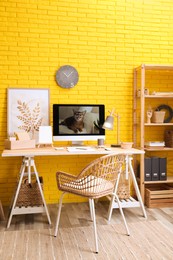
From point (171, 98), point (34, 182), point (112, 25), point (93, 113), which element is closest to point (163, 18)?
point (112, 25)

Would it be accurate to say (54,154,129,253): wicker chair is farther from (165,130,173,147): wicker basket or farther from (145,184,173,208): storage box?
(165,130,173,147): wicker basket

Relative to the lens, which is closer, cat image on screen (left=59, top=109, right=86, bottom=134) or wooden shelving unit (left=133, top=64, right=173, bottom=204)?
cat image on screen (left=59, top=109, right=86, bottom=134)

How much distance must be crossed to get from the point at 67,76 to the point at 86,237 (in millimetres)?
2105

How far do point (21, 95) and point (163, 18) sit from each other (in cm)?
235

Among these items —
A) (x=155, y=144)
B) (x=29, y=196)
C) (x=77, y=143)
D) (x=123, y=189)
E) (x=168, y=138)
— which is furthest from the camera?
(x=168, y=138)

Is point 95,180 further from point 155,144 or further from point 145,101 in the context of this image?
point 145,101

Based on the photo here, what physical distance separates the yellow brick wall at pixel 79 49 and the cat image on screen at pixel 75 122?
0.35 metres

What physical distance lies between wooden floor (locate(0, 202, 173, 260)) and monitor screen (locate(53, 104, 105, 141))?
37.8 inches

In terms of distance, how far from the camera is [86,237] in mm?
2834

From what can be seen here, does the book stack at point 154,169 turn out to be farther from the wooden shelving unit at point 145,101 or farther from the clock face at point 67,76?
the clock face at point 67,76

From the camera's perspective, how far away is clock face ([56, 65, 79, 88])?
3852 mm

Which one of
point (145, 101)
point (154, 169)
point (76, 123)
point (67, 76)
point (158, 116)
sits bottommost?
point (154, 169)

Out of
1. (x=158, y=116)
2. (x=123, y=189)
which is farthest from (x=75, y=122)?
(x=158, y=116)

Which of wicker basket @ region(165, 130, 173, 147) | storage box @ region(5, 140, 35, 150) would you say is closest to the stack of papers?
wicker basket @ region(165, 130, 173, 147)
